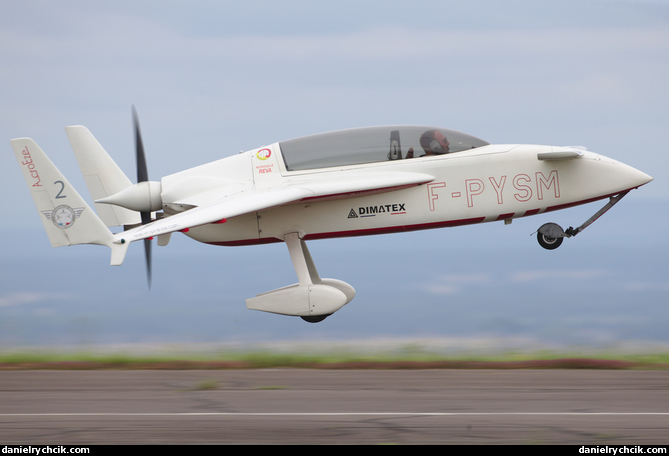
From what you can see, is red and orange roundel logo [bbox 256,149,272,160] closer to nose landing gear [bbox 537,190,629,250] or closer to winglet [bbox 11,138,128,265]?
winglet [bbox 11,138,128,265]

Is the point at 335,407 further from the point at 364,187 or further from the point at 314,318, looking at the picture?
the point at 364,187

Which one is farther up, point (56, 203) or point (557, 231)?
point (56, 203)

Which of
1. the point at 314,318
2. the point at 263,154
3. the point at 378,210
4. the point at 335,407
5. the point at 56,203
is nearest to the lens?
the point at 335,407

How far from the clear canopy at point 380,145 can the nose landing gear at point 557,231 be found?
2064 millimetres

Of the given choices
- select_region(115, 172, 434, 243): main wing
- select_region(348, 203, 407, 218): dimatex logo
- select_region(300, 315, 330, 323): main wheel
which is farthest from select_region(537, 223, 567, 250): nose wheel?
select_region(300, 315, 330, 323): main wheel

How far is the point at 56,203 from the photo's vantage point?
14359mm

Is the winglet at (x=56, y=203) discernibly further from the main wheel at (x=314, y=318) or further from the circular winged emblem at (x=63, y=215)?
the main wheel at (x=314, y=318)

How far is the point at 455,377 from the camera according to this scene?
1490cm

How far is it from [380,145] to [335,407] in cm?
491

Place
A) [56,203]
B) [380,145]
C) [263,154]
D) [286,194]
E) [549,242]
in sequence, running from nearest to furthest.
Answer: [286,194]
[56,203]
[380,145]
[263,154]
[549,242]

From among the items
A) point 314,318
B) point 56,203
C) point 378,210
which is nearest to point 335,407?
point 314,318

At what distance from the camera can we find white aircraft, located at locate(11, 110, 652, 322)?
14617 mm

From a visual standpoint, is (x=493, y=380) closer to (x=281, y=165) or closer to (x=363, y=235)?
(x=363, y=235)

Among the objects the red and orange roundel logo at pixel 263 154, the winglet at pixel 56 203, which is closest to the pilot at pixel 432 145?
the red and orange roundel logo at pixel 263 154
